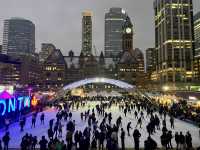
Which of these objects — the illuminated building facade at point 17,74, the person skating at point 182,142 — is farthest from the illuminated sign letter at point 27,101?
the illuminated building facade at point 17,74

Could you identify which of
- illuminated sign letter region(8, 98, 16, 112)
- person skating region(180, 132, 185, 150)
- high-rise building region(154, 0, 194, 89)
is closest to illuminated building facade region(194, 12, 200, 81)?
high-rise building region(154, 0, 194, 89)

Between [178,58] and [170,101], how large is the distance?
128 m

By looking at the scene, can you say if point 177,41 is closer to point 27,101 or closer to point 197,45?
point 197,45

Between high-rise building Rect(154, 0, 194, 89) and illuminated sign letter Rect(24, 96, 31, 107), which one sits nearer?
illuminated sign letter Rect(24, 96, 31, 107)

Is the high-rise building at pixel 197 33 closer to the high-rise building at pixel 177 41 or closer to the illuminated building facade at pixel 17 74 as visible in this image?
the high-rise building at pixel 177 41

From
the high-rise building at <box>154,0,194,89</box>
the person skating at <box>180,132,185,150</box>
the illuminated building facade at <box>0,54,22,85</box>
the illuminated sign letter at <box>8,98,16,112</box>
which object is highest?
the high-rise building at <box>154,0,194,89</box>

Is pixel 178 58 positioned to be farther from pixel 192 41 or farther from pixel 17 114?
pixel 17 114

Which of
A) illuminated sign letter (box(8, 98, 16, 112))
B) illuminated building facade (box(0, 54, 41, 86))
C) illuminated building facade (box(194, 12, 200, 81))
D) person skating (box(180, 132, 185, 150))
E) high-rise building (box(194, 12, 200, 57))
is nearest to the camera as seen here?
person skating (box(180, 132, 185, 150))

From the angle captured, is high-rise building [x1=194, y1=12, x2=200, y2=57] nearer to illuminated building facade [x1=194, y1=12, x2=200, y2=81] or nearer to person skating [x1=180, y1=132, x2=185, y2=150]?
illuminated building facade [x1=194, y1=12, x2=200, y2=81]

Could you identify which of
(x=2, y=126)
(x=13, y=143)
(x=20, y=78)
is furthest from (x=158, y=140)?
(x=20, y=78)

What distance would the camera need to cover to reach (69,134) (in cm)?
1966

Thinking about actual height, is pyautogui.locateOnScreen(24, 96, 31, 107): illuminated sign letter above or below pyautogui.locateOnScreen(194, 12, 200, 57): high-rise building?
below

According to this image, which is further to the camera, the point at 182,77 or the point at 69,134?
the point at 182,77

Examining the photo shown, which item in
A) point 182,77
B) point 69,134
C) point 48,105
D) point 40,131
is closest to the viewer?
point 69,134
